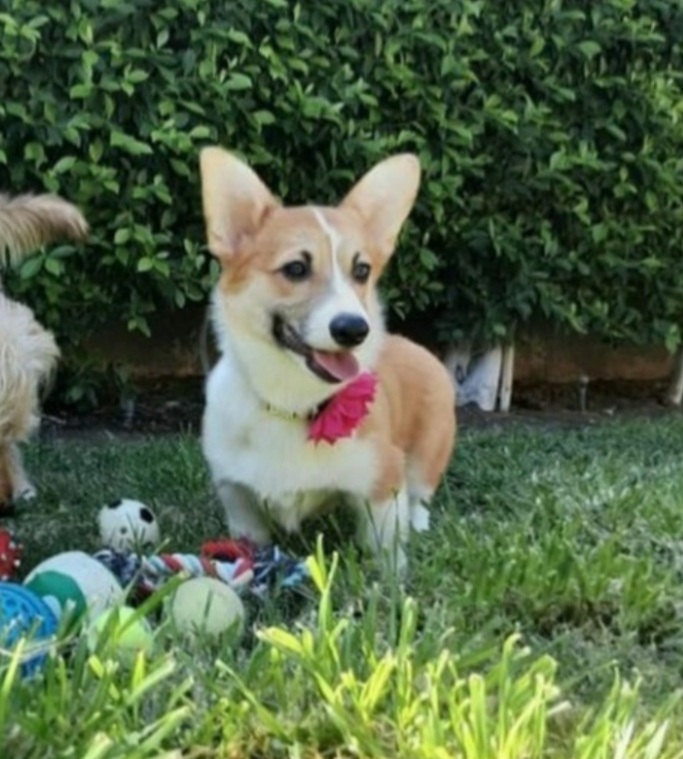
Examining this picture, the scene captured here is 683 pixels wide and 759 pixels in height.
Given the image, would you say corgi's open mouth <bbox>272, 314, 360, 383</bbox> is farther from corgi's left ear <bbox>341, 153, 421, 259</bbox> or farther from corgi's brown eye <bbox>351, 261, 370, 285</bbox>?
corgi's left ear <bbox>341, 153, 421, 259</bbox>

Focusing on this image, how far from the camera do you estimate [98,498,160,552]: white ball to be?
2.96 metres

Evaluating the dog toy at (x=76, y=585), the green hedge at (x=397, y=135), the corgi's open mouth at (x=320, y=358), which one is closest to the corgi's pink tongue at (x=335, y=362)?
the corgi's open mouth at (x=320, y=358)

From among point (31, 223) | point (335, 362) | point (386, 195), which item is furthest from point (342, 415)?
point (31, 223)

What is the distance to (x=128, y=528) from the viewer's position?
9.86 ft

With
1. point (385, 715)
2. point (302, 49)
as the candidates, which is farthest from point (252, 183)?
point (302, 49)

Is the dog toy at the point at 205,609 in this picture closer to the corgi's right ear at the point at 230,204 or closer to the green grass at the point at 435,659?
the green grass at the point at 435,659

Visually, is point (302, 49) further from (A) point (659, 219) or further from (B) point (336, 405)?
(B) point (336, 405)

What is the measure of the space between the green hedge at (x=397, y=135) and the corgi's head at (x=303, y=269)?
1609 mm

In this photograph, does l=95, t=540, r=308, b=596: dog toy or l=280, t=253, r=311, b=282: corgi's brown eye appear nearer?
l=95, t=540, r=308, b=596: dog toy

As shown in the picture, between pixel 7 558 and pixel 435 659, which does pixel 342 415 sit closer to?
pixel 7 558

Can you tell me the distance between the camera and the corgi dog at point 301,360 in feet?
9.41

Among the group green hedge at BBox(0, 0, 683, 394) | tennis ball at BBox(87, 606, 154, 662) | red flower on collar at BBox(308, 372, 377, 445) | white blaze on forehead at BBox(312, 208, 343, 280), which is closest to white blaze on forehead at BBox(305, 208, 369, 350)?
white blaze on forehead at BBox(312, 208, 343, 280)

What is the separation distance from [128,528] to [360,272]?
83 cm

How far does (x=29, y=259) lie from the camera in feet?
14.7
